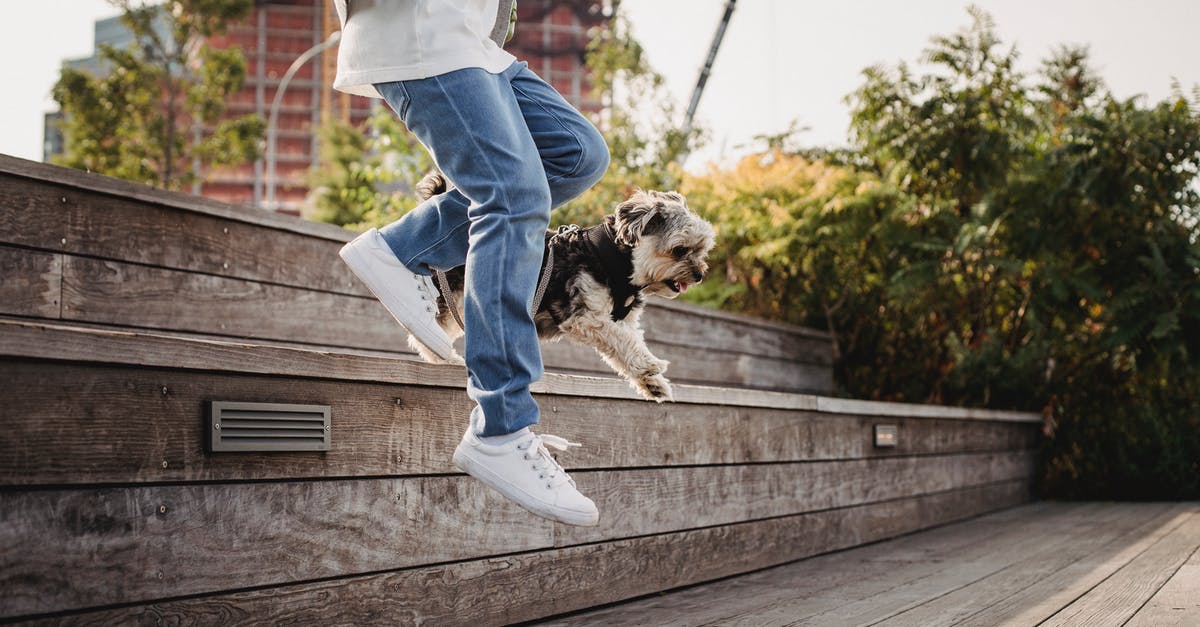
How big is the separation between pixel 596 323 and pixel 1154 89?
24.9 feet

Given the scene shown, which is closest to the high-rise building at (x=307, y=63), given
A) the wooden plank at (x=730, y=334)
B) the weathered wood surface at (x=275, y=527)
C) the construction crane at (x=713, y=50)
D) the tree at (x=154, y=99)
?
the construction crane at (x=713, y=50)

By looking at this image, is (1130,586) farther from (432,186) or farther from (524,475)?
(432,186)

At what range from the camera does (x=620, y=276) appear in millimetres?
3396

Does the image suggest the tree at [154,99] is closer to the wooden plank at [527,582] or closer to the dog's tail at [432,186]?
the wooden plank at [527,582]

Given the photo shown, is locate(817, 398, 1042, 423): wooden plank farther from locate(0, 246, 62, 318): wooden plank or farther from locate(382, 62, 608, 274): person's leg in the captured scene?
locate(0, 246, 62, 318): wooden plank

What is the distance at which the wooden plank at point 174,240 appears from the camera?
10.6 ft

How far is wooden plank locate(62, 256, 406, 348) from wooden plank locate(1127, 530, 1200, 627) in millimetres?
2924

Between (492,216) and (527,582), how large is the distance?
3.94 ft

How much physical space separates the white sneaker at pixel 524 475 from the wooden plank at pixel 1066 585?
1.35 metres

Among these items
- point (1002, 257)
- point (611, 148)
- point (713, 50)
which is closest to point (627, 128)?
point (611, 148)

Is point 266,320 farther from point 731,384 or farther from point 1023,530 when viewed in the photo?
point 1023,530

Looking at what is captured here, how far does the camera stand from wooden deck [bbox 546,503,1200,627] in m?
3.08

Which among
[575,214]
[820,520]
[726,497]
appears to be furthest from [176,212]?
[575,214]

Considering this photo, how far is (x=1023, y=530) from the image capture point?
5.89 metres
